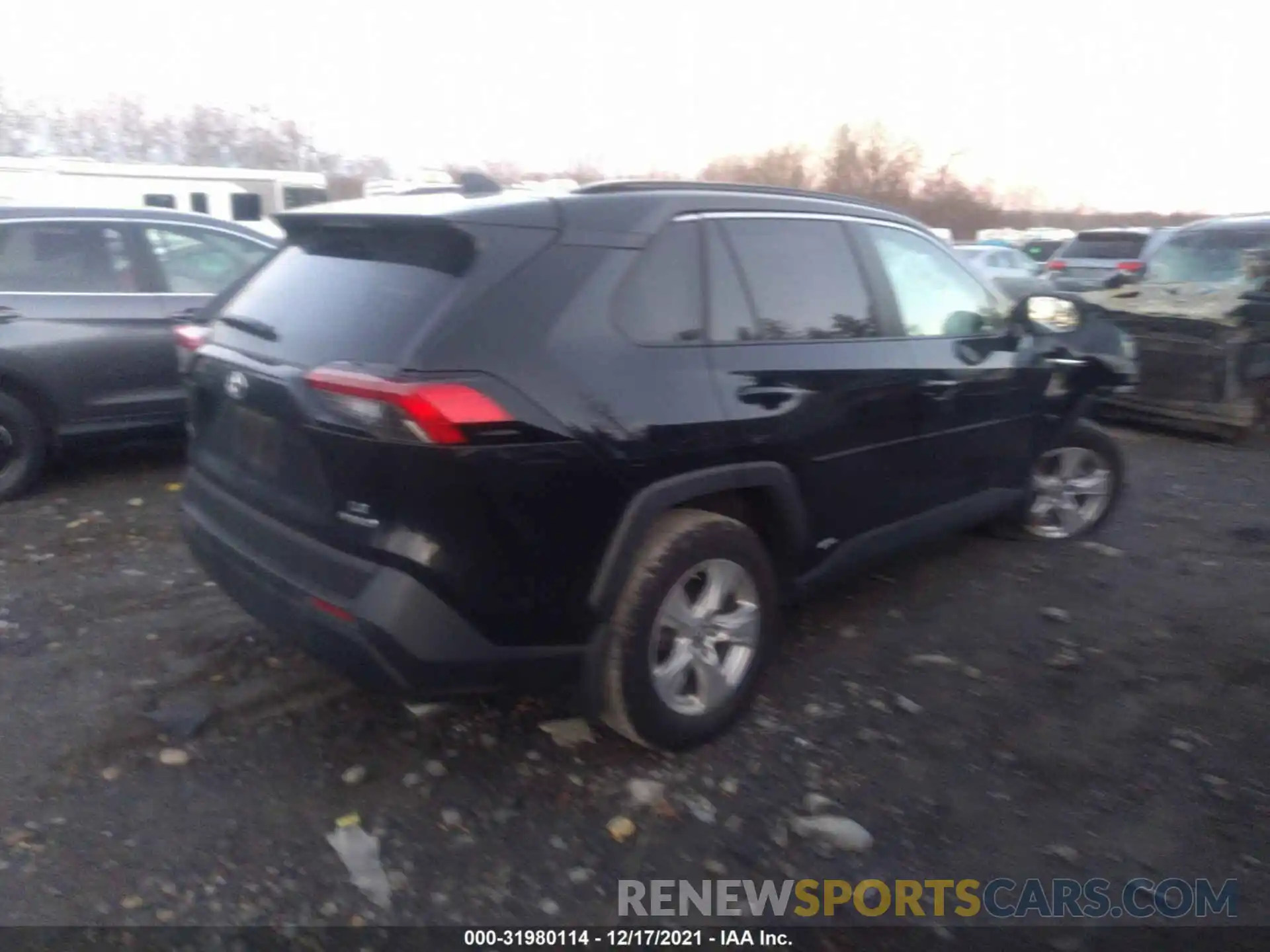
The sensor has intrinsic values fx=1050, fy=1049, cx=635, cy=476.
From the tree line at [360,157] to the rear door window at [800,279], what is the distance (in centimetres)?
3120

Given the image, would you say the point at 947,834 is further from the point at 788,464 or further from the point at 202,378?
the point at 202,378

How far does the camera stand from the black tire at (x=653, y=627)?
10.5ft

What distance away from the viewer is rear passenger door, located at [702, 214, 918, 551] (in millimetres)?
3529

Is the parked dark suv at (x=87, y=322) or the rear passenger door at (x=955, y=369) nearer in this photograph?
the rear passenger door at (x=955, y=369)

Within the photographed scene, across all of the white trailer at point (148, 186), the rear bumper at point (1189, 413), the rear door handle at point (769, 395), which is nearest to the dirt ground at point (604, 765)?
the rear door handle at point (769, 395)

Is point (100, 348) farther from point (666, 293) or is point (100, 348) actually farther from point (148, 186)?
point (148, 186)

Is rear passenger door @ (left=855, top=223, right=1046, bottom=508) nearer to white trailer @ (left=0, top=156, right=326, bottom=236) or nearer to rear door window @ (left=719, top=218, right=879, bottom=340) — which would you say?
rear door window @ (left=719, top=218, right=879, bottom=340)

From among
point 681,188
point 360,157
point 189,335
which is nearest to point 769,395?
point 681,188

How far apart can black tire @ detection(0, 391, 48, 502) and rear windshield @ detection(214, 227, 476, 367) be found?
3116 mm

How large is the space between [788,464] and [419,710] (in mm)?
1575

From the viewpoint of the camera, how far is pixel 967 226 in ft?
150

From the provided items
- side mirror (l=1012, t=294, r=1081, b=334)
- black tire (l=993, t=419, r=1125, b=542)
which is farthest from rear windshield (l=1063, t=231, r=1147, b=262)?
side mirror (l=1012, t=294, r=1081, b=334)

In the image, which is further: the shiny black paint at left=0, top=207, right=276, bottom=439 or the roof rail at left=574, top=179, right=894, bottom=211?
the shiny black paint at left=0, top=207, right=276, bottom=439

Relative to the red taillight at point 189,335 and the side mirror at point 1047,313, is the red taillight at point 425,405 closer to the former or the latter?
the red taillight at point 189,335
